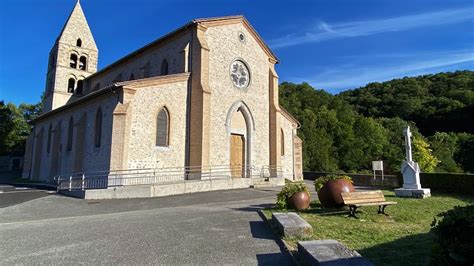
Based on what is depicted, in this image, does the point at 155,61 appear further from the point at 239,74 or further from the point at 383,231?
the point at 383,231

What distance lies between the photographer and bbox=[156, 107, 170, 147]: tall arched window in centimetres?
1730

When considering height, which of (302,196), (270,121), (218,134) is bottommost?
(302,196)

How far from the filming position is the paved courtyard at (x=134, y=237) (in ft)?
16.8

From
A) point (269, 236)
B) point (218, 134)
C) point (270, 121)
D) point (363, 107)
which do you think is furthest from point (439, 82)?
point (269, 236)

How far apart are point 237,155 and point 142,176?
7.10 meters

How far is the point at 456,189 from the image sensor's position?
15852mm

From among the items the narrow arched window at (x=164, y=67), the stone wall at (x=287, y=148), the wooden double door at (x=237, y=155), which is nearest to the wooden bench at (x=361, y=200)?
the wooden double door at (x=237, y=155)

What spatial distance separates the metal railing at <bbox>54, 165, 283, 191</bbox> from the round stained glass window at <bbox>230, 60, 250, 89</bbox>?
20.1ft

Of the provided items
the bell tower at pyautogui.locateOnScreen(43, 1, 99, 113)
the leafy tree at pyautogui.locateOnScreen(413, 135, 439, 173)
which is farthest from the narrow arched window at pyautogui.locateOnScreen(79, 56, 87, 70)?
the leafy tree at pyautogui.locateOnScreen(413, 135, 439, 173)

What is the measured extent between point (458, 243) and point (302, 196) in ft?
22.1

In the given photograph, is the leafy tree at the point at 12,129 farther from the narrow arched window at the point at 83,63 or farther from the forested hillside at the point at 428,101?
the forested hillside at the point at 428,101

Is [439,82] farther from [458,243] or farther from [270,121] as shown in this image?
[458,243]

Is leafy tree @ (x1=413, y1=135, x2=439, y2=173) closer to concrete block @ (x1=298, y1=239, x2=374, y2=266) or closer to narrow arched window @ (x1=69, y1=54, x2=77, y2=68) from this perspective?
concrete block @ (x1=298, y1=239, x2=374, y2=266)

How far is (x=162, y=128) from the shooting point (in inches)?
689
